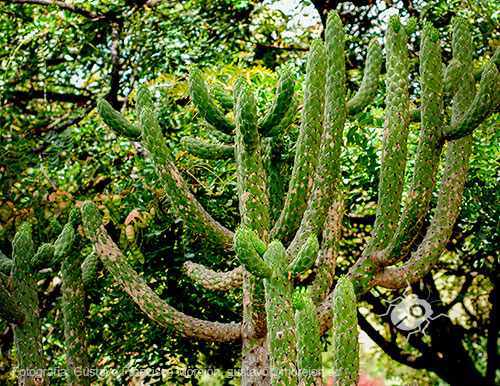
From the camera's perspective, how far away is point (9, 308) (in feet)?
6.67

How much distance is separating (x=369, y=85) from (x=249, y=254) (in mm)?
1080

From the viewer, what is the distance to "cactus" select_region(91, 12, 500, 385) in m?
1.74

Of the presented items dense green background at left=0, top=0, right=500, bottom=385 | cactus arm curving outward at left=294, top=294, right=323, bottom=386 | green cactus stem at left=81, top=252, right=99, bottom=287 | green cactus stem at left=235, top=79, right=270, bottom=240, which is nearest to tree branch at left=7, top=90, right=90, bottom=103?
dense green background at left=0, top=0, right=500, bottom=385

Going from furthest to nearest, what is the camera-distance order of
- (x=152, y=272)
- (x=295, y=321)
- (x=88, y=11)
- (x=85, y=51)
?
(x=85, y=51) < (x=88, y=11) < (x=152, y=272) < (x=295, y=321)

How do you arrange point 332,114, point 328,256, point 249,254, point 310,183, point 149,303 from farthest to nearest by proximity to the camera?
point 328,256 → point 332,114 → point 149,303 → point 310,183 → point 249,254

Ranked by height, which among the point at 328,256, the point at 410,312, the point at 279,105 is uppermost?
the point at 279,105

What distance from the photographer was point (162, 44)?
3.78m

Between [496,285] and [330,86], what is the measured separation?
2.68m

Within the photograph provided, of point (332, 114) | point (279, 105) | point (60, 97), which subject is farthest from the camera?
point (60, 97)

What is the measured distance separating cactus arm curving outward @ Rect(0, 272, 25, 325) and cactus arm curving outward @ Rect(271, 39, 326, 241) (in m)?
1.06

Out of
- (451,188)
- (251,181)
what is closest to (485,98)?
(451,188)

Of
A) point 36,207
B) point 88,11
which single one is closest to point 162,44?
point 88,11

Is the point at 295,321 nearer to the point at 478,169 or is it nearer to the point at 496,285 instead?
the point at 478,169

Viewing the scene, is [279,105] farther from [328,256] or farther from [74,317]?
[74,317]
